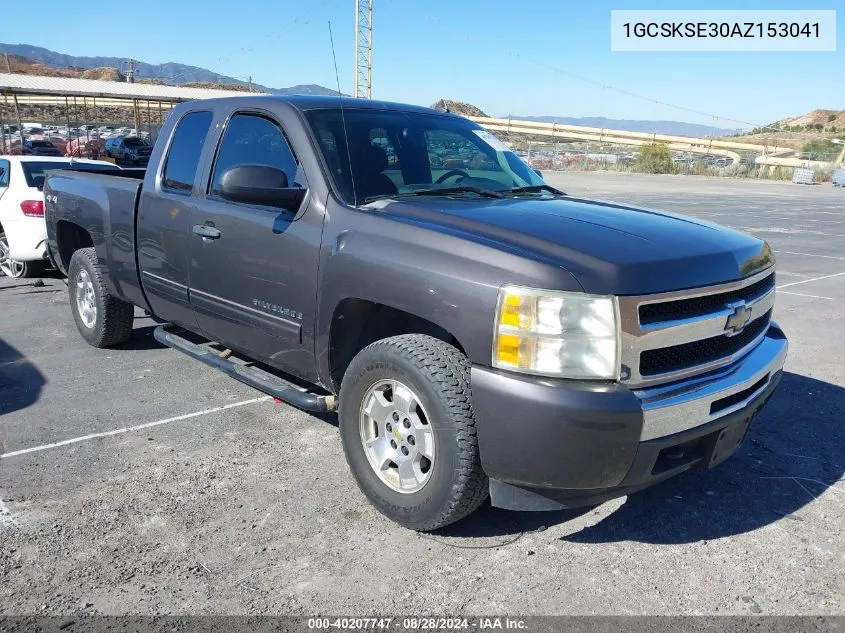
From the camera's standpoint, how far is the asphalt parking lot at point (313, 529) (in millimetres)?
2725

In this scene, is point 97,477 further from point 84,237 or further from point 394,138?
point 84,237

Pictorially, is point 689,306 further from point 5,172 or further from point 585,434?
point 5,172

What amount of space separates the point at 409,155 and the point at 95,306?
3.15m

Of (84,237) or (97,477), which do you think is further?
(84,237)

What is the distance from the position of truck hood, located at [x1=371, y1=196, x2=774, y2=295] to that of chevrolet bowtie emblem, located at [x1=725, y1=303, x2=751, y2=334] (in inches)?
5.2

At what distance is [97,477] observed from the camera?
3619 millimetres

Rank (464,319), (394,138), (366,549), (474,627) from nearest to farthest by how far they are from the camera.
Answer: (474,627) < (464,319) < (366,549) < (394,138)

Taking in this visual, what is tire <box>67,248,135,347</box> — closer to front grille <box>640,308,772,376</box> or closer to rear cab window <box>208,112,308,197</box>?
rear cab window <box>208,112,308,197</box>

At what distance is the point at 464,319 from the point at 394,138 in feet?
5.38

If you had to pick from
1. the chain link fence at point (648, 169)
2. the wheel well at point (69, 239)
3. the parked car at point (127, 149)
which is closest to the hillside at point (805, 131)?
the chain link fence at point (648, 169)

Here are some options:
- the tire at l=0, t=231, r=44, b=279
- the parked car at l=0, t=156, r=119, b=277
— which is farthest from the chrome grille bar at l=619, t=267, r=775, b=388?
the tire at l=0, t=231, r=44, b=279

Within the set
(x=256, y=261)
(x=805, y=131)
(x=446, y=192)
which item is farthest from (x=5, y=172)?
(x=805, y=131)

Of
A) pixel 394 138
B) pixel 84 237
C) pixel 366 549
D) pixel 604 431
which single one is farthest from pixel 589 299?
pixel 84 237

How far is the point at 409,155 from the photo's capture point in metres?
4.00
